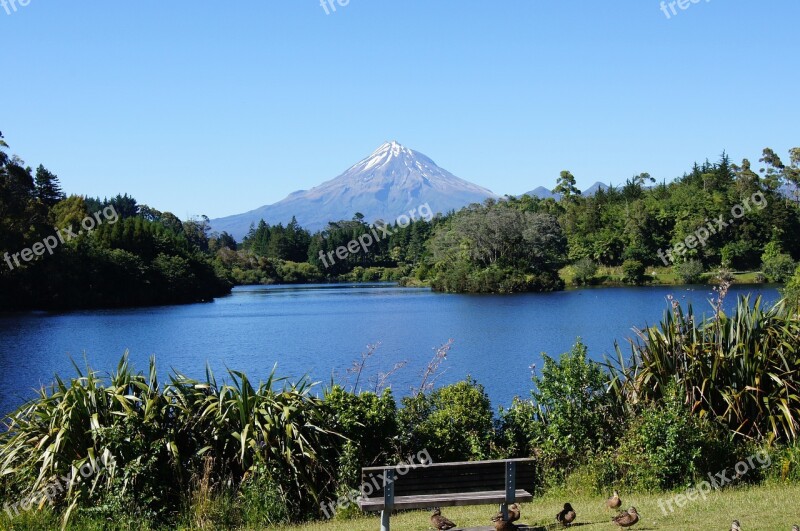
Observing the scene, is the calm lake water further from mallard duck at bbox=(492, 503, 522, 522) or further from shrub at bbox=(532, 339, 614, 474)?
mallard duck at bbox=(492, 503, 522, 522)

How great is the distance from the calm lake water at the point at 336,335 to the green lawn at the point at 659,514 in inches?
369

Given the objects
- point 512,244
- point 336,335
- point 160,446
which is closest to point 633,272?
point 512,244

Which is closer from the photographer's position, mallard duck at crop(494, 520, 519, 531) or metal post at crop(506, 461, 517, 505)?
mallard duck at crop(494, 520, 519, 531)

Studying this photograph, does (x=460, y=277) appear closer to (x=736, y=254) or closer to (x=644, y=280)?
(x=644, y=280)

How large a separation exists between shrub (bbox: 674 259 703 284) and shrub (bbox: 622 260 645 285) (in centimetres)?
358

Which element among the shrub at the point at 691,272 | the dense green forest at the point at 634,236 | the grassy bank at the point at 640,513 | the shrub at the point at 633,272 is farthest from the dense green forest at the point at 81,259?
the grassy bank at the point at 640,513

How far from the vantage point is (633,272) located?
76500mm

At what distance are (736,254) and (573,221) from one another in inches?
758

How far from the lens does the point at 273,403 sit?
8.84 meters

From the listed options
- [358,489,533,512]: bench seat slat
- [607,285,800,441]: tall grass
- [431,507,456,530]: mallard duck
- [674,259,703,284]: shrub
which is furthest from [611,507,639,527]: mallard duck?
[674,259,703,284]: shrub

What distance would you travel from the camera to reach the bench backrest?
22.7 ft

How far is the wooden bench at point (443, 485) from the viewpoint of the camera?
270 inches

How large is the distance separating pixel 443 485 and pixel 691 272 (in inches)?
2830

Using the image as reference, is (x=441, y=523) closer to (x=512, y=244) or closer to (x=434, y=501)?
(x=434, y=501)
